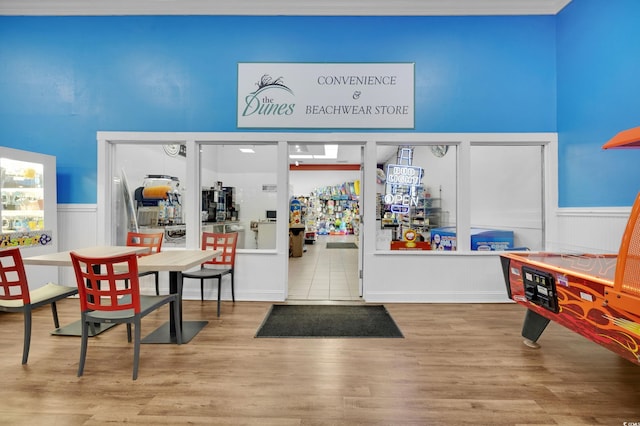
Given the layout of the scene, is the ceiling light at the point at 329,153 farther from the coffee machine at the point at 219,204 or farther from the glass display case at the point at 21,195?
the glass display case at the point at 21,195

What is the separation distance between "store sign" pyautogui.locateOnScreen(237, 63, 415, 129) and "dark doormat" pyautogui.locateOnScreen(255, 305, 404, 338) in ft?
7.85

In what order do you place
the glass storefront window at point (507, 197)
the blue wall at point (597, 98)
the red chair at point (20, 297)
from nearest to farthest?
the red chair at point (20, 297) → the blue wall at point (597, 98) → the glass storefront window at point (507, 197)

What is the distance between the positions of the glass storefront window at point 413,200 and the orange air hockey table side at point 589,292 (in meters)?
1.67

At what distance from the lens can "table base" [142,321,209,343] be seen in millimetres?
2941

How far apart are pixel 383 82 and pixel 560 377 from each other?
3.63 meters

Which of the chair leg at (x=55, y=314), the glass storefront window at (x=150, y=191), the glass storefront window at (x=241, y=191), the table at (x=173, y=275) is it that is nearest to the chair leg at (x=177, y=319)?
the table at (x=173, y=275)

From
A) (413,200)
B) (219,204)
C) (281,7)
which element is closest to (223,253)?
(219,204)

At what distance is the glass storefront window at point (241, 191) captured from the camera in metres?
4.43

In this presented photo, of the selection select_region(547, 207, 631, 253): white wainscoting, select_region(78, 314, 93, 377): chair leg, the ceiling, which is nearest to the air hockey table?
select_region(547, 207, 631, 253): white wainscoting

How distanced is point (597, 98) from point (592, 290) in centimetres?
282

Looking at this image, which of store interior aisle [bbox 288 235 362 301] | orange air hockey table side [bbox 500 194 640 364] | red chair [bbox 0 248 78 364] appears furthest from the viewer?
store interior aisle [bbox 288 235 362 301]

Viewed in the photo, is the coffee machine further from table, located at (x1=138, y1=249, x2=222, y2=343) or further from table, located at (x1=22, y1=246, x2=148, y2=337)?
table, located at (x1=22, y1=246, x2=148, y2=337)

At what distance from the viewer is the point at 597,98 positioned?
352cm

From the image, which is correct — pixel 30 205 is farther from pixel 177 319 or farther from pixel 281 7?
pixel 281 7
